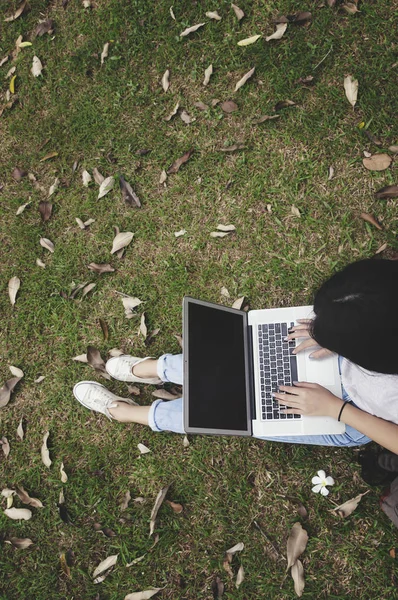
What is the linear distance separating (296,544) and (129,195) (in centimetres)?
302

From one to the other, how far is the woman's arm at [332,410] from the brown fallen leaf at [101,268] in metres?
1.86

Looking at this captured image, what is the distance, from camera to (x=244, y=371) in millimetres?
3102

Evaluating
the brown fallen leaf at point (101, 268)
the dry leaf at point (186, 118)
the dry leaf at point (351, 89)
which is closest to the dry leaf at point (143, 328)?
the brown fallen leaf at point (101, 268)

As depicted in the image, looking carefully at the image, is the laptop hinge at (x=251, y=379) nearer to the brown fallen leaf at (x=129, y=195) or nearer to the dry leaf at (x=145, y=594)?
the dry leaf at (x=145, y=594)

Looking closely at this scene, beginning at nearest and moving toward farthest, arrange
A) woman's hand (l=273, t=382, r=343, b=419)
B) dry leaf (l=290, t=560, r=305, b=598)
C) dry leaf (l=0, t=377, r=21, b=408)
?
1. woman's hand (l=273, t=382, r=343, b=419)
2. dry leaf (l=290, t=560, r=305, b=598)
3. dry leaf (l=0, t=377, r=21, b=408)

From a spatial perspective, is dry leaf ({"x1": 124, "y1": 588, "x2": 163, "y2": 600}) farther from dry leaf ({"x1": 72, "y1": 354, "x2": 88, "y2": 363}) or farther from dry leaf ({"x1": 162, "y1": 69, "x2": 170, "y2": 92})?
dry leaf ({"x1": 162, "y1": 69, "x2": 170, "y2": 92})

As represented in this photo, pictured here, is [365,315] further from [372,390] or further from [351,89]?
[351,89]

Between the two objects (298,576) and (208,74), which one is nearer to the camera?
(298,576)

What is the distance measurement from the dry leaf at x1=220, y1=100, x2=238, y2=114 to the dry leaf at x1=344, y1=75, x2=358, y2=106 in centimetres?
90

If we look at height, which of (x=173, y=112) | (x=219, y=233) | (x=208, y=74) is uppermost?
(x=208, y=74)

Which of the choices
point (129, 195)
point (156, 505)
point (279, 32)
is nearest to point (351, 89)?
point (279, 32)

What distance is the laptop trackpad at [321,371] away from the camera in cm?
299

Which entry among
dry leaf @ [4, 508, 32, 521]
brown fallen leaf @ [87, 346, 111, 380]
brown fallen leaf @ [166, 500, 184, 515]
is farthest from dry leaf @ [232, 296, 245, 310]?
dry leaf @ [4, 508, 32, 521]

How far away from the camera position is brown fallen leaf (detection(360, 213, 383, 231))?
142 inches
